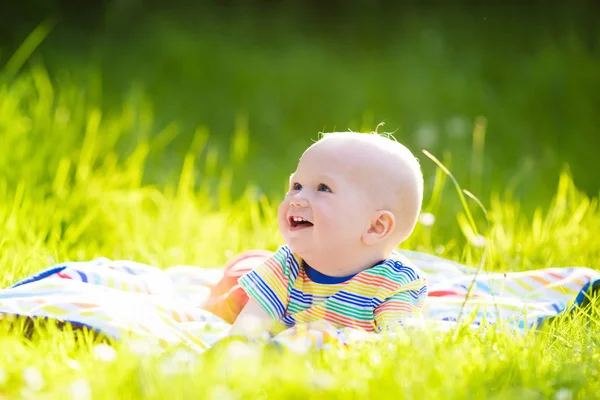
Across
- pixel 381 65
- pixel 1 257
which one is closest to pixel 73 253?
pixel 1 257

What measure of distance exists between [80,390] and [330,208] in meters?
0.96

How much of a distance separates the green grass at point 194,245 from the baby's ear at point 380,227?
1.21ft

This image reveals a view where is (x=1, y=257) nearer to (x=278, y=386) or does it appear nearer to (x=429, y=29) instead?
(x=278, y=386)

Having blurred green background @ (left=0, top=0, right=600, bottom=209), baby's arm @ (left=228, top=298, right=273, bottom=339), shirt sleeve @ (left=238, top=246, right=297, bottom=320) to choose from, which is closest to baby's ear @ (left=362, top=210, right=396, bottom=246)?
shirt sleeve @ (left=238, top=246, right=297, bottom=320)

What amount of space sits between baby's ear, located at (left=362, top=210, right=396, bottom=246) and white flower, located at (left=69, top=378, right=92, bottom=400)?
987mm

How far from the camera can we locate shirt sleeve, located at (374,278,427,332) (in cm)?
240

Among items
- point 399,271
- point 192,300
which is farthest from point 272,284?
point 192,300

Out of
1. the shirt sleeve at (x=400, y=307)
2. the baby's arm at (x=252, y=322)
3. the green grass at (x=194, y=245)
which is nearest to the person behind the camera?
the green grass at (x=194, y=245)

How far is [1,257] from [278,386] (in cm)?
165

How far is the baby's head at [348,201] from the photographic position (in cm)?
244

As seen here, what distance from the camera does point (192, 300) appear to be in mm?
3014

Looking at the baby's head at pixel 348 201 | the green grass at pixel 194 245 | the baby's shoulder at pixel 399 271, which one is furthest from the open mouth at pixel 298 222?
the green grass at pixel 194 245

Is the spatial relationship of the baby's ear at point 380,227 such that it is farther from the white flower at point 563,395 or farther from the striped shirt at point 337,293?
the white flower at point 563,395

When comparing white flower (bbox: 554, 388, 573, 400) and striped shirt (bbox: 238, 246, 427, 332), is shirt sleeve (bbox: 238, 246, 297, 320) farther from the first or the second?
white flower (bbox: 554, 388, 573, 400)
